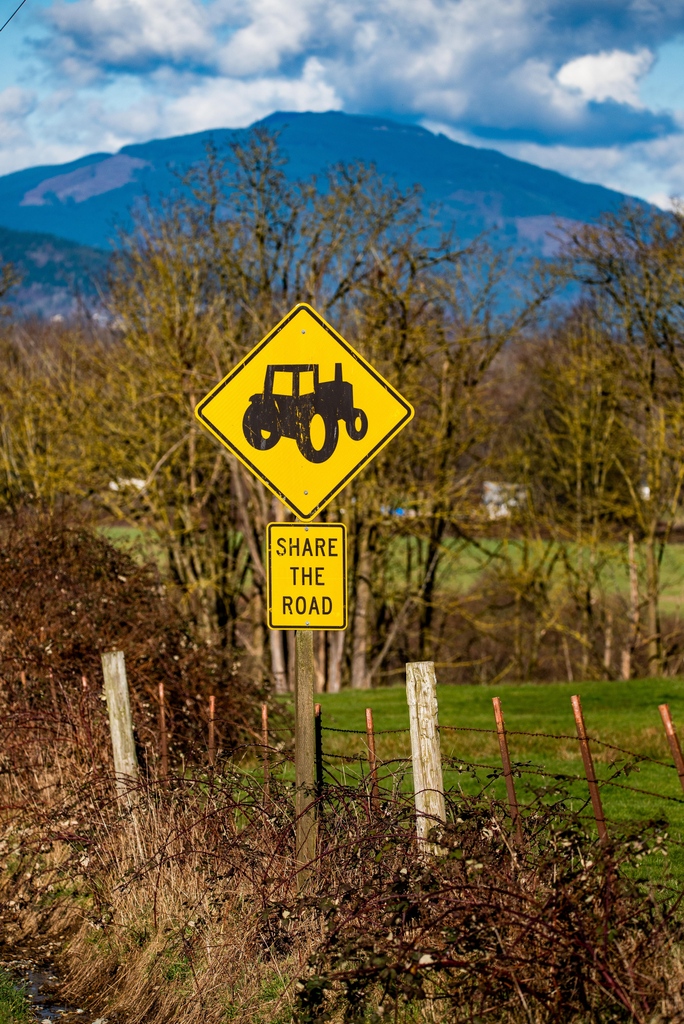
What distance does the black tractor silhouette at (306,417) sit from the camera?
17.7 ft

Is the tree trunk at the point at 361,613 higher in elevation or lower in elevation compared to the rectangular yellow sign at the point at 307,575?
lower

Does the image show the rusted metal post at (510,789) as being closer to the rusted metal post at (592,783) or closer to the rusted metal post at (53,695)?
the rusted metal post at (592,783)

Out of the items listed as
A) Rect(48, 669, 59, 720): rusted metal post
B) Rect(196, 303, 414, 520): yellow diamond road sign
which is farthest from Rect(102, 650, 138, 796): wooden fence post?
Rect(196, 303, 414, 520): yellow diamond road sign

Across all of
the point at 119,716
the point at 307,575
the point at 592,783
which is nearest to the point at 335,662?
the point at 119,716

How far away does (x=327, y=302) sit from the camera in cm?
2231

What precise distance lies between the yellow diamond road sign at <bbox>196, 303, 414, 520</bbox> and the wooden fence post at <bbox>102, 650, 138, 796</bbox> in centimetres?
249

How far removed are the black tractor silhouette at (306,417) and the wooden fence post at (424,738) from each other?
1124 millimetres

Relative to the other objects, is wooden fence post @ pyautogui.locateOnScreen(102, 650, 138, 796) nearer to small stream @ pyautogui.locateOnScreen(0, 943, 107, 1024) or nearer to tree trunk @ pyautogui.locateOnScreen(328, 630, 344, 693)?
small stream @ pyautogui.locateOnScreen(0, 943, 107, 1024)

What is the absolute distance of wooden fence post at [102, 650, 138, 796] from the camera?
286 inches

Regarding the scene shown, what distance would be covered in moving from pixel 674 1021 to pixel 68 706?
17.4 ft

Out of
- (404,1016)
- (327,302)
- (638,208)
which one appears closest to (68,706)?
(404,1016)

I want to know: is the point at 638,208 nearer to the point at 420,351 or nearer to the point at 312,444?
the point at 420,351

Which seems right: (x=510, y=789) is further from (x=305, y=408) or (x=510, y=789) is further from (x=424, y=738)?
(x=305, y=408)

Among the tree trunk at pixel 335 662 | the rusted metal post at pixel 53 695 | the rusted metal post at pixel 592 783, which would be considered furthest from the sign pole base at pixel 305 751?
the tree trunk at pixel 335 662
